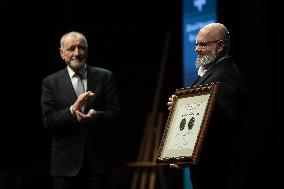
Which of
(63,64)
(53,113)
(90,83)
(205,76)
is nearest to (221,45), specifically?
(205,76)

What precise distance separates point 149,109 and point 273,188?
117 inches

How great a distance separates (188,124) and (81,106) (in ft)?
3.27

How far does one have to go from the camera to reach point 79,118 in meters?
4.43

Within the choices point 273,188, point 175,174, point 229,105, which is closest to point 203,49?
point 229,105

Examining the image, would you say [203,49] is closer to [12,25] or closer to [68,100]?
[68,100]

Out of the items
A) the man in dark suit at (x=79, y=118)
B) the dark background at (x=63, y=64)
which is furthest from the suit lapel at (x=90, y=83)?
the dark background at (x=63, y=64)

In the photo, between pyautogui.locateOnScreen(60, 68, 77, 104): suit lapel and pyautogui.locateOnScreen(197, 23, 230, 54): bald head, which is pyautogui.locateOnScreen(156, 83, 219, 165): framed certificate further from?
pyautogui.locateOnScreen(60, 68, 77, 104): suit lapel

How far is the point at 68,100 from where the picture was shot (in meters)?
4.63

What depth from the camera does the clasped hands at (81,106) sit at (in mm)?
4373

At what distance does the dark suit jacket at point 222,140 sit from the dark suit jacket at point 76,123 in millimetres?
1098

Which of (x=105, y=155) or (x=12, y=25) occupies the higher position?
(x=12, y=25)

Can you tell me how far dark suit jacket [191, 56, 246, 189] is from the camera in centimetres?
357

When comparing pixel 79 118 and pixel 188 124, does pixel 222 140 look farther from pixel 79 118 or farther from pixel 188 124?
pixel 79 118

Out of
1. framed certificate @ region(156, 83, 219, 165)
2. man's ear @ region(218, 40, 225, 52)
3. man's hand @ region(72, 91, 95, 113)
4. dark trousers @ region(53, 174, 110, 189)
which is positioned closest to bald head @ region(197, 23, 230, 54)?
man's ear @ region(218, 40, 225, 52)
